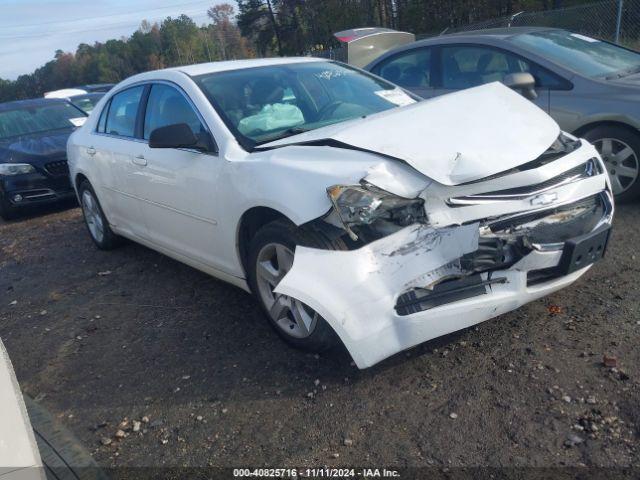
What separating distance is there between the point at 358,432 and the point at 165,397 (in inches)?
46.3

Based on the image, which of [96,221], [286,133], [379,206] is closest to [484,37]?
[286,133]

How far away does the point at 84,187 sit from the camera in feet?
20.1

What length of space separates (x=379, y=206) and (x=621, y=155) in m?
3.31

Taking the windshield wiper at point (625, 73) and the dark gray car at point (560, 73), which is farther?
the windshield wiper at point (625, 73)

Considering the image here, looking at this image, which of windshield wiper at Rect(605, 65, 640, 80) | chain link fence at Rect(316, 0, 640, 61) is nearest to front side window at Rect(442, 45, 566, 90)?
windshield wiper at Rect(605, 65, 640, 80)

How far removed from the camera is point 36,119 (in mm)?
9680

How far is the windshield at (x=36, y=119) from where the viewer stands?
9391 mm

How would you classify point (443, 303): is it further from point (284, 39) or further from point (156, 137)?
point (284, 39)

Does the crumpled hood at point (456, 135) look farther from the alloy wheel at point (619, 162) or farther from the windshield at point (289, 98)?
the alloy wheel at point (619, 162)

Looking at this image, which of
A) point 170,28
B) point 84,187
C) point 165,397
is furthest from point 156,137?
→ point 170,28

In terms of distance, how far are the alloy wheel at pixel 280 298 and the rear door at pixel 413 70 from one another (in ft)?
12.5

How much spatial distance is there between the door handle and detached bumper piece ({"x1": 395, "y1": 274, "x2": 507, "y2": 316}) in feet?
8.40

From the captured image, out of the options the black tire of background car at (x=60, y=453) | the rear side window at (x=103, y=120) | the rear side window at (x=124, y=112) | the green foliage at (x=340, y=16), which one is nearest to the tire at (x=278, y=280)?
the black tire of background car at (x=60, y=453)

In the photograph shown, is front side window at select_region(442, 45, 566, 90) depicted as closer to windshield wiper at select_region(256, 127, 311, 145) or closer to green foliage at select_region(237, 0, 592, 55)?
windshield wiper at select_region(256, 127, 311, 145)
